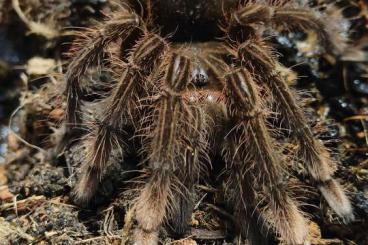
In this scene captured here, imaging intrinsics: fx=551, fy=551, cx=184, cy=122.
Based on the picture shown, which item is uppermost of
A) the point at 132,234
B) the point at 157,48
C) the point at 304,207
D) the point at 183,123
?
the point at 157,48

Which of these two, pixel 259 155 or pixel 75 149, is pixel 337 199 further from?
pixel 75 149

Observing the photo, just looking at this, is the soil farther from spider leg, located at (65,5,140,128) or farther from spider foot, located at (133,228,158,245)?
spider foot, located at (133,228,158,245)

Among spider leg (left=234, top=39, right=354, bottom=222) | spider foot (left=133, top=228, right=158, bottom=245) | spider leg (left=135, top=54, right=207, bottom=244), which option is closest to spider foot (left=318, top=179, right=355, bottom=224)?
spider leg (left=234, top=39, right=354, bottom=222)

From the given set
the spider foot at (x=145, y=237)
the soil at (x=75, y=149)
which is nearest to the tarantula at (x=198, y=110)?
the spider foot at (x=145, y=237)

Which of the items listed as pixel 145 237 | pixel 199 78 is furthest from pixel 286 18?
pixel 145 237

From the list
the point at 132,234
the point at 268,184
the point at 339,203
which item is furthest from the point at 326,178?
the point at 132,234

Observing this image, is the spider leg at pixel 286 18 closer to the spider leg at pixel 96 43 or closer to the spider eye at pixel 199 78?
the spider eye at pixel 199 78

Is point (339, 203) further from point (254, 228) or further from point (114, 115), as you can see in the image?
point (114, 115)
